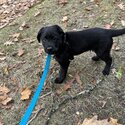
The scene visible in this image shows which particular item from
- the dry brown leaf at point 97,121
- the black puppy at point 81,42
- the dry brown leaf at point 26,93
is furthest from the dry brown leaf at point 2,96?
the dry brown leaf at point 97,121

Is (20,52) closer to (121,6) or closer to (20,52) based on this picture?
(20,52)

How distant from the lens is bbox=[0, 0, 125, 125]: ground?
411cm

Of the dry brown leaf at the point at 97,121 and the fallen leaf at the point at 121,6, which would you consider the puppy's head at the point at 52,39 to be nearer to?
the dry brown leaf at the point at 97,121

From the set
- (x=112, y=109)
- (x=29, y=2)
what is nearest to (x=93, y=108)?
(x=112, y=109)

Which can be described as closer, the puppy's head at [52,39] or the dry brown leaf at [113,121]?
the dry brown leaf at [113,121]

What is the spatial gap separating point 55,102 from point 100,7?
283cm

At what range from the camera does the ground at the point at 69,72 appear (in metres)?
4.11

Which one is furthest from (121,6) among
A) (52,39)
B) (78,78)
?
(52,39)

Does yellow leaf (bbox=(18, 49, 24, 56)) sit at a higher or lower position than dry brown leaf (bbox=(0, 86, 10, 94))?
lower

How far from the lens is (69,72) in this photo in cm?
486

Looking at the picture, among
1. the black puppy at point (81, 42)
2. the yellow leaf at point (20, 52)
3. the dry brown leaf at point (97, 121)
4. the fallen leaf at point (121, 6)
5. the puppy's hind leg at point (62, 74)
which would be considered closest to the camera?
the dry brown leaf at point (97, 121)

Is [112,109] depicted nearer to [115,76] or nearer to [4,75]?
[115,76]

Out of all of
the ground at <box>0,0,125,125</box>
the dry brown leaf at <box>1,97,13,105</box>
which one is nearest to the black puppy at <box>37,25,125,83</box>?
the ground at <box>0,0,125,125</box>

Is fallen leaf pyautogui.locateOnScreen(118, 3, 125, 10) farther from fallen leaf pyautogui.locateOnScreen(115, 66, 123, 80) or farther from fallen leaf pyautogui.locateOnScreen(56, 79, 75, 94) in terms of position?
fallen leaf pyautogui.locateOnScreen(56, 79, 75, 94)
